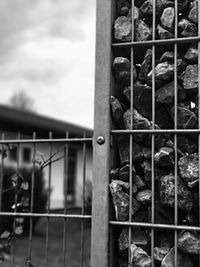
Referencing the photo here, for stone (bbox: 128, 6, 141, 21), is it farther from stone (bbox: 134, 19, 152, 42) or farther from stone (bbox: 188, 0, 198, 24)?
stone (bbox: 188, 0, 198, 24)

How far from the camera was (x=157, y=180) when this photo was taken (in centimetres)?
249

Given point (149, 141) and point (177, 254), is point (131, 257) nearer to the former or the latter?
point (177, 254)

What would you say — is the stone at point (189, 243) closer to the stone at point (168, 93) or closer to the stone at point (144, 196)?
the stone at point (144, 196)

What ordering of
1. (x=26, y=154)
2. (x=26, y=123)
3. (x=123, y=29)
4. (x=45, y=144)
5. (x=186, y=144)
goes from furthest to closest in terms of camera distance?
(x=45, y=144) → (x=26, y=154) → (x=26, y=123) → (x=123, y=29) → (x=186, y=144)

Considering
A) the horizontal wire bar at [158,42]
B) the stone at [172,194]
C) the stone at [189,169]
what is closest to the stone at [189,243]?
the stone at [172,194]

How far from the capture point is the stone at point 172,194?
2.39m

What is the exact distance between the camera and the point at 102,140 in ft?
8.50

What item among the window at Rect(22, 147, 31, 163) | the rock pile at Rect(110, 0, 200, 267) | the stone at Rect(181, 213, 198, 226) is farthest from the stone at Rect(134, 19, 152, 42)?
the window at Rect(22, 147, 31, 163)

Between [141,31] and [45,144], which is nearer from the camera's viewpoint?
[141,31]

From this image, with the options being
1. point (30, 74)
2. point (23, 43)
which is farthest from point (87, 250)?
point (30, 74)

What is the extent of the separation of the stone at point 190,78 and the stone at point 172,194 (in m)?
0.46

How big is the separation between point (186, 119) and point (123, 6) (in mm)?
775

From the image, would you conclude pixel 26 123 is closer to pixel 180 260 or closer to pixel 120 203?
pixel 120 203

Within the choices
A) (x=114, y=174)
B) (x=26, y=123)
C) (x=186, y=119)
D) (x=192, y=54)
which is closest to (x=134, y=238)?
(x=114, y=174)
